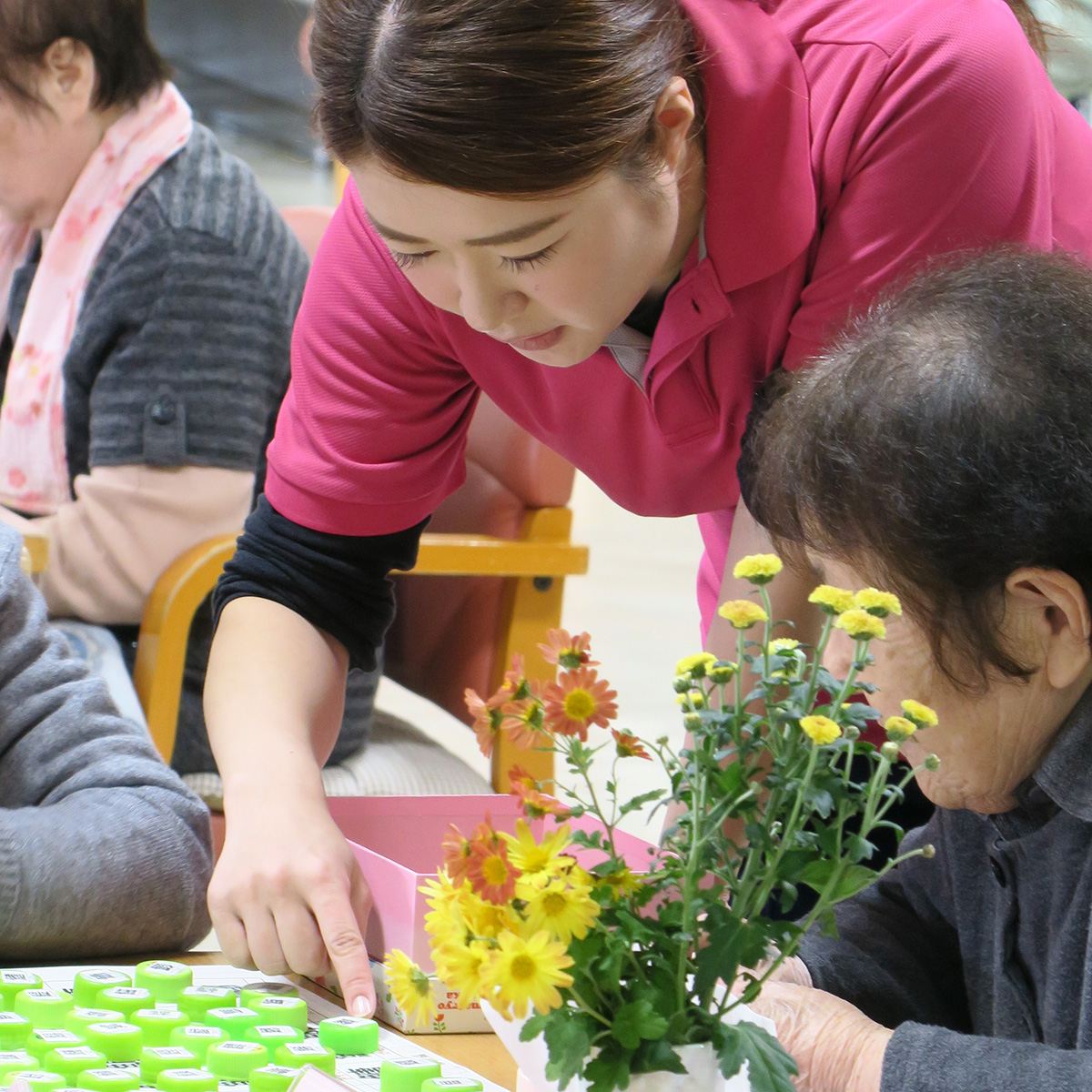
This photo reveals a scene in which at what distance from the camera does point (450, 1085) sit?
0.75 metres

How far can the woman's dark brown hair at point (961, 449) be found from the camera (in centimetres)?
72

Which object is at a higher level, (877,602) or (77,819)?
(877,602)

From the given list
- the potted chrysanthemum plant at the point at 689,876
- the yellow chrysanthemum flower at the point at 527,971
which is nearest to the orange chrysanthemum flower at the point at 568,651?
the potted chrysanthemum plant at the point at 689,876

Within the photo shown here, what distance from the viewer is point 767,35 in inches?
39.9

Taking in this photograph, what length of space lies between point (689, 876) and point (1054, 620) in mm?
308

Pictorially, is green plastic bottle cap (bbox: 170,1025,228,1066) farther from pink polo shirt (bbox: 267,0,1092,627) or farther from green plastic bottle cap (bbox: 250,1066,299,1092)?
pink polo shirt (bbox: 267,0,1092,627)

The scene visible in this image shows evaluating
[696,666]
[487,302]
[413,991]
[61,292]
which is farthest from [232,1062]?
[61,292]

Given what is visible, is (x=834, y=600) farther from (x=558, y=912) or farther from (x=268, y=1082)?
(x=268, y=1082)

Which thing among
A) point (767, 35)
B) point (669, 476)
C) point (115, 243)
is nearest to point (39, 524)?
point (115, 243)

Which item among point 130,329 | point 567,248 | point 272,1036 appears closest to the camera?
point 272,1036

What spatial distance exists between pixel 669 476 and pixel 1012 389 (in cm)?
46

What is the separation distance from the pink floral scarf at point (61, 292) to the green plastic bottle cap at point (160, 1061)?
5.01 ft

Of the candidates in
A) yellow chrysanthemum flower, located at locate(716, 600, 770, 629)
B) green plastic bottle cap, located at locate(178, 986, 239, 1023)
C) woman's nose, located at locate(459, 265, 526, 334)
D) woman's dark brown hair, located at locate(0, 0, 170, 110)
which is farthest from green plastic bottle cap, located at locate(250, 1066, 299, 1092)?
woman's dark brown hair, located at locate(0, 0, 170, 110)

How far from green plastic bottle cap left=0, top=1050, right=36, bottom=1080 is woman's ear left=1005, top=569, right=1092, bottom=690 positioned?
0.55 meters
